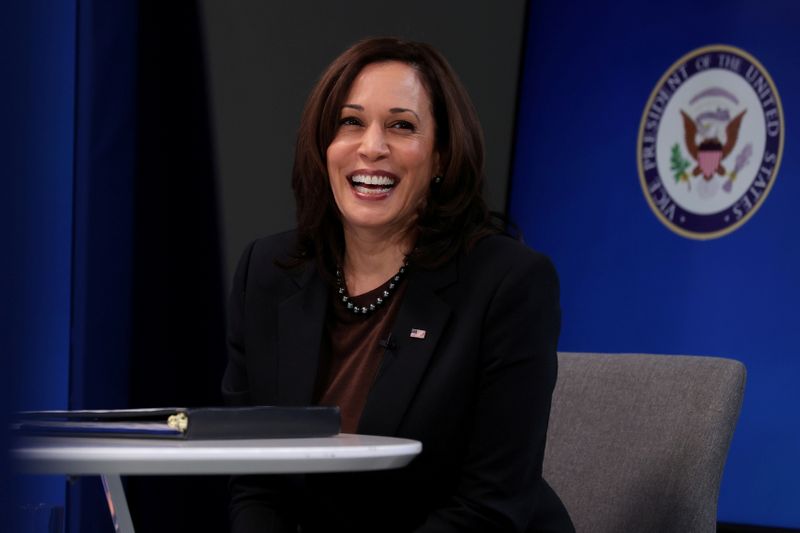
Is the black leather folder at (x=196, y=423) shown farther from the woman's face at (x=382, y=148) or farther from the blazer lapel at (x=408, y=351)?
the woman's face at (x=382, y=148)

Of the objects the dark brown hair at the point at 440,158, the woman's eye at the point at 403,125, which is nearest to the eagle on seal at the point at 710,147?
the dark brown hair at the point at 440,158

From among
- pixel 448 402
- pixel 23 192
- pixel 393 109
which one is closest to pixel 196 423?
pixel 448 402

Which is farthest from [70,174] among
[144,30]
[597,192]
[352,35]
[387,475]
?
[387,475]

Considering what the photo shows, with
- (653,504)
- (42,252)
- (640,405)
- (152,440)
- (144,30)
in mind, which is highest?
(144,30)

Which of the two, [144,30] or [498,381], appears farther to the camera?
[144,30]

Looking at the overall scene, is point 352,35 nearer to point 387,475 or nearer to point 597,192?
point 597,192

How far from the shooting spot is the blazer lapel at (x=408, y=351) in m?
1.60

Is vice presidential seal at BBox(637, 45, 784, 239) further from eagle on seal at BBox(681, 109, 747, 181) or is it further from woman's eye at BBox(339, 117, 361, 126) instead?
woman's eye at BBox(339, 117, 361, 126)

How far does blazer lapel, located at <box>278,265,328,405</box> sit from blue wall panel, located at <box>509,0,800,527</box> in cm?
234

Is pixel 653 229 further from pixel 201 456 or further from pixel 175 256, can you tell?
pixel 201 456

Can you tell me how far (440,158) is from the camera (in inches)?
72.7

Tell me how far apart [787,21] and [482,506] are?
9.13ft

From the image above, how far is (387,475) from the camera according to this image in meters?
1.58

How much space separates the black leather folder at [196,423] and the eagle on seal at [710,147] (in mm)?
3093
